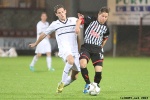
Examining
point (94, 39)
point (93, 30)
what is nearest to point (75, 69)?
point (94, 39)

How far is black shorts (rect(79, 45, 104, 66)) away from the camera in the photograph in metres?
11.5

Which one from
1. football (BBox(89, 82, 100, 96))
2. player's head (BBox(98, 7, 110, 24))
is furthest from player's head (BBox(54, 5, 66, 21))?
football (BBox(89, 82, 100, 96))

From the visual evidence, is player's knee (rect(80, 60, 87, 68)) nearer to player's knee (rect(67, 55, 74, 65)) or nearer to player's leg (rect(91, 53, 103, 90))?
player's leg (rect(91, 53, 103, 90))

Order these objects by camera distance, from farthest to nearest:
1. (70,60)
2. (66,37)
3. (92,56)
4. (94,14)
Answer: (94,14) → (92,56) → (66,37) → (70,60)

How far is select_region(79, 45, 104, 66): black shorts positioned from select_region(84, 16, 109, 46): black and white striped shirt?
0.62ft

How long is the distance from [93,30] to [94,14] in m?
17.7

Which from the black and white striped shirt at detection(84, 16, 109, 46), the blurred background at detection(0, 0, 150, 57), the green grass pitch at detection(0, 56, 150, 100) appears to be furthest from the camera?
the blurred background at detection(0, 0, 150, 57)

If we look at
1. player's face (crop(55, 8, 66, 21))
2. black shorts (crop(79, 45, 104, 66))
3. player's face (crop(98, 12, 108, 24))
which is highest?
player's face (crop(55, 8, 66, 21))

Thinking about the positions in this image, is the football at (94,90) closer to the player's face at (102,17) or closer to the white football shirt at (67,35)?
the white football shirt at (67,35)

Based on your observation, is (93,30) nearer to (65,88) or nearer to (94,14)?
(65,88)

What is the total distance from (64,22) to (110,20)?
17.9m

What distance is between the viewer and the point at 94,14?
29.2 meters

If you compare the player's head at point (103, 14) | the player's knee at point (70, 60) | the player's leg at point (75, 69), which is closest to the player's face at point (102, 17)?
the player's head at point (103, 14)

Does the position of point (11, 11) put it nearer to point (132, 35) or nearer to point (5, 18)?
point (5, 18)
